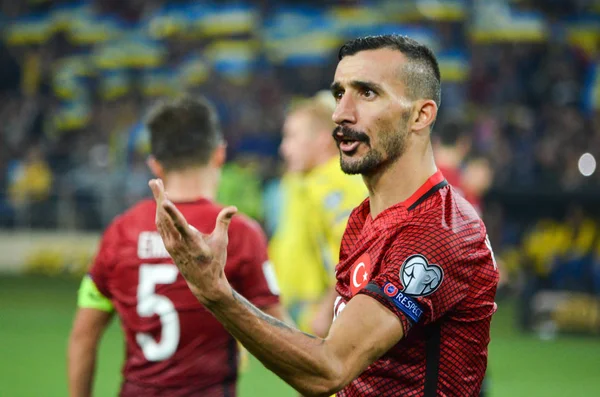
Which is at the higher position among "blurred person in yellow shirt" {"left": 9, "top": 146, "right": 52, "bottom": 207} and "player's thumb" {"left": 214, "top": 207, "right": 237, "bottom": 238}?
"blurred person in yellow shirt" {"left": 9, "top": 146, "right": 52, "bottom": 207}

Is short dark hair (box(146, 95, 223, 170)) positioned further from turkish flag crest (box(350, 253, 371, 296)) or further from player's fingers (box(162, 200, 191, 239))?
player's fingers (box(162, 200, 191, 239))

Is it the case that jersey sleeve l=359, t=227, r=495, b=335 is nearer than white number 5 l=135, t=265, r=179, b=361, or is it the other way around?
jersey sleeve l=359, t=227, r=495, b=335

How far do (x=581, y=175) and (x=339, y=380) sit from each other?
13.6 meters

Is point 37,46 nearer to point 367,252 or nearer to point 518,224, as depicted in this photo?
point 518,224

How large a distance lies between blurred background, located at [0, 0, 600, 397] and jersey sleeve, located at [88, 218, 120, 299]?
16.0ft

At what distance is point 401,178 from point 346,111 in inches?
10.7

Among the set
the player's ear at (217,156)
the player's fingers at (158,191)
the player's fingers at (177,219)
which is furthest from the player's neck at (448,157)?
the player's fingers at (177,219)

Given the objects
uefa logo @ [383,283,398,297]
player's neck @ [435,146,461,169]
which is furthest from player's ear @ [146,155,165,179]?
player's neck @ [435,146,461,169]

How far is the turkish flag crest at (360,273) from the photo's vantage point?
9.34 feet

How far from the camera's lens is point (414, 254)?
2.73 meters

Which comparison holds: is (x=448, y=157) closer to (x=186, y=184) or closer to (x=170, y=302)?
(x=186, y=184)

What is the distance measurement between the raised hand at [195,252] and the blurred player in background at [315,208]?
311 cm

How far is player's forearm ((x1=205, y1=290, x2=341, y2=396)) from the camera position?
8.33ft

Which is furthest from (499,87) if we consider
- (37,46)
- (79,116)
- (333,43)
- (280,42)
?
(37,46)
